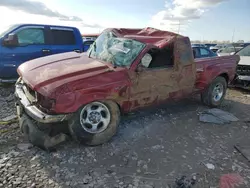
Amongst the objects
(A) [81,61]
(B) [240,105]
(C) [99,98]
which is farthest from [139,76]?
(B) [240,105]

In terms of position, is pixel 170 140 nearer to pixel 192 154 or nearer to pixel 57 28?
pixel 192 154

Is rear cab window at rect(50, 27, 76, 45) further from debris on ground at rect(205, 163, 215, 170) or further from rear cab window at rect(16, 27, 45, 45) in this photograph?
debris on ground at rect(205, 163, 215, 170)

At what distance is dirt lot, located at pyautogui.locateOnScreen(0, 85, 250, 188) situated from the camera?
2818 mm

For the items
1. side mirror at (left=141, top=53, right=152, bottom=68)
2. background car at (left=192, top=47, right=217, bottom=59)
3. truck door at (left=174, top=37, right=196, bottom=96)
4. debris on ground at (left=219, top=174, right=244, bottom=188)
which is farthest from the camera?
background car at (left=192, top=47, right=217, bottom=59)

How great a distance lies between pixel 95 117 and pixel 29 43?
4.35 m

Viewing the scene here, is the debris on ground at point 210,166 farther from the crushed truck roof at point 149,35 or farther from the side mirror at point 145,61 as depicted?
the crushed truck roof at point 149,35

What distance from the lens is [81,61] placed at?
406 centimetres

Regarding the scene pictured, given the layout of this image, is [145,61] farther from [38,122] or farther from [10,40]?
[10,40]

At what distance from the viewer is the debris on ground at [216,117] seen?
4.96m

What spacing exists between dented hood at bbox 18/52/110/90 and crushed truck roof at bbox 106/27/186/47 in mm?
905

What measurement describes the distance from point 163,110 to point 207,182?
8.16 ft

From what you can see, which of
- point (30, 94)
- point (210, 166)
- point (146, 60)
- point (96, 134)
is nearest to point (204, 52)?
point (146, 60)

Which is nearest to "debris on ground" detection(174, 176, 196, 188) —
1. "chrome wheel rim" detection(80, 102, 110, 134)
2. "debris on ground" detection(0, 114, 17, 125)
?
"chrome wheel rim" detection(80, 102, 110, 134)

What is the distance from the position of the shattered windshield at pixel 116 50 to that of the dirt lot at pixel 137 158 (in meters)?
1.30
